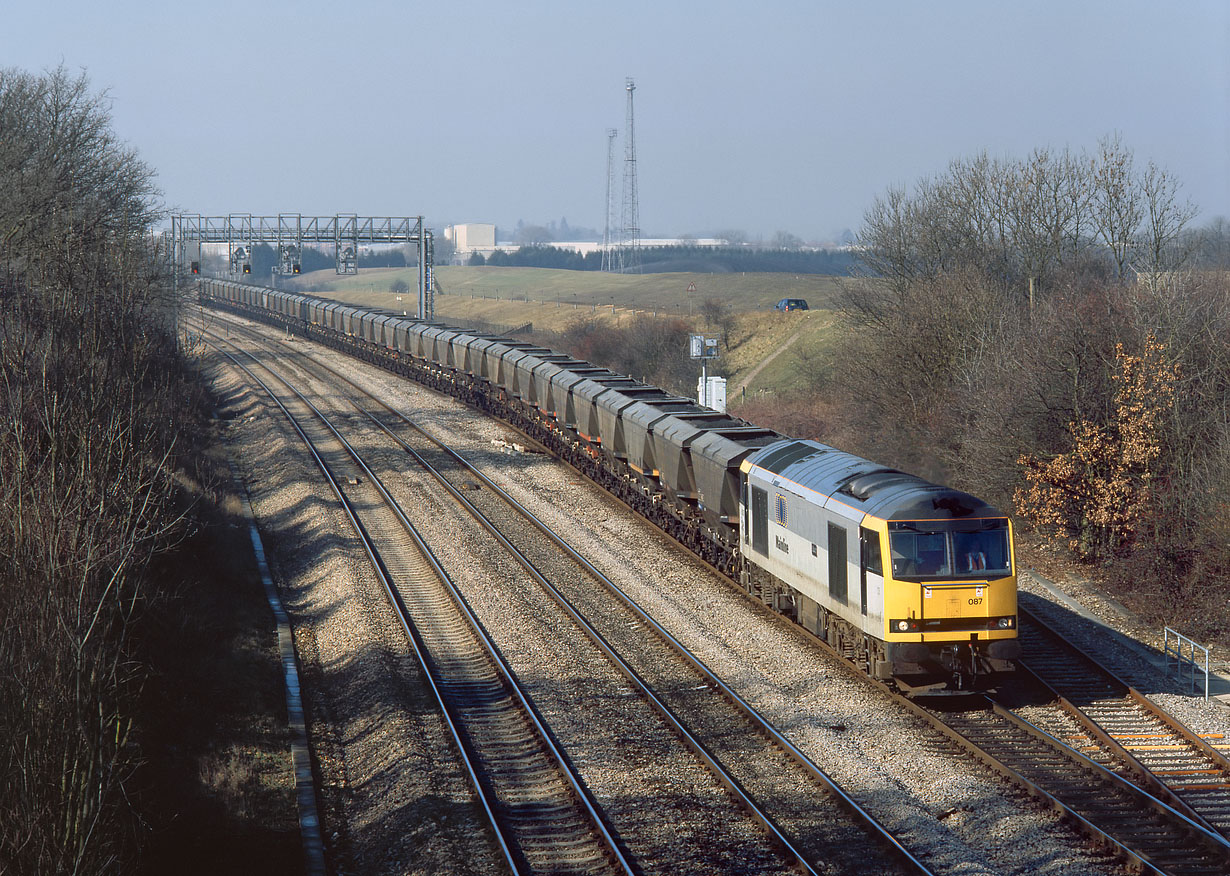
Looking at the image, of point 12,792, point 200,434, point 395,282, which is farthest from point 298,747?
point 395,282

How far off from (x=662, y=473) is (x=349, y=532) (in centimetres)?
795

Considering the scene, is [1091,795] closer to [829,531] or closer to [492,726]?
[829,531]

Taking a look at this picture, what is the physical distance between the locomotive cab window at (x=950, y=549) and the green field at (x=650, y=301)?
32.8 metres

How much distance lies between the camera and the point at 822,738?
15.1 meters

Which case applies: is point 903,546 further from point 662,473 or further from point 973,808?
point 662,473

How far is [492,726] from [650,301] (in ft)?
306

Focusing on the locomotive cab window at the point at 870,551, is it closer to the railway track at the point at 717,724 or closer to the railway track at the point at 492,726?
the railway track at the point at 717,724

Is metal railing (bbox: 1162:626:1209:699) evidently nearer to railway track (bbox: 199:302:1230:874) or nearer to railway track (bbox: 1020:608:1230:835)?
railway track (bbox: 1020:608:1230:835)

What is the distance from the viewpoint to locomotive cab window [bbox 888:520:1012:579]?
1568 cm

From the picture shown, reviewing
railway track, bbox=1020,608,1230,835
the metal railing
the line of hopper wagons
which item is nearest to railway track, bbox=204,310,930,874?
the line of hopper wagons

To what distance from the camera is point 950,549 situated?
15836 millimetres

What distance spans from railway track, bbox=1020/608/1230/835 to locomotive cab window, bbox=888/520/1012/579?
7.52 ft

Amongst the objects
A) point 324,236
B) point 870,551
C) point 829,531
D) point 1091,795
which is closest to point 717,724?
point 870,551

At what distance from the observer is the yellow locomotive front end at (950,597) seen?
15656 millimetres
